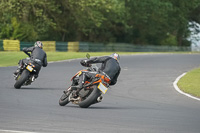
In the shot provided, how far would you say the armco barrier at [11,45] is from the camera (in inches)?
1866

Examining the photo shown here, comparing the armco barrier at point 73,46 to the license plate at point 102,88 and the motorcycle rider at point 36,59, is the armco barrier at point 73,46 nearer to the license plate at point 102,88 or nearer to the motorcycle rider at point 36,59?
the motorcycle rider at point 36,59

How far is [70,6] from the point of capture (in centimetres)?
5406

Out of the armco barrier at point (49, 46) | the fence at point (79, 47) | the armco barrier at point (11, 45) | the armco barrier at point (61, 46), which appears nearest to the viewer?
the armco barrier at point (11, 45)

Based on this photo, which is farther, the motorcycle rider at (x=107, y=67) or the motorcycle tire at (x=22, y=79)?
the motorcycle tire at (x=22, y=79)

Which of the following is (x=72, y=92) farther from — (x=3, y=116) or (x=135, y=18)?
(x=135, y=18)

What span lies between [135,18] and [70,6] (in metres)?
22.0

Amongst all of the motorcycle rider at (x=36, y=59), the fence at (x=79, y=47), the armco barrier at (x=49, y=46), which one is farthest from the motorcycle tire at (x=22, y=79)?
the armco barrier at (x=49, y=46)

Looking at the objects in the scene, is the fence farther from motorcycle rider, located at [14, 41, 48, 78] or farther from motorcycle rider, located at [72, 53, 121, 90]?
motorcycle rider, located at [72, 53, 121, 90]

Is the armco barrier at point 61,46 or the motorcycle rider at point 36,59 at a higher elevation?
the motorcycle rider at point 36,59

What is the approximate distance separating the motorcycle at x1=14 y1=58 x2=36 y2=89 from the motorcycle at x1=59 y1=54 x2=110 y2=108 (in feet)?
15.1

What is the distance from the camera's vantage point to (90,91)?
41.3 feet

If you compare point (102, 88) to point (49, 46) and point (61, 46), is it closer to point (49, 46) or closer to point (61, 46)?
point (49, 46)

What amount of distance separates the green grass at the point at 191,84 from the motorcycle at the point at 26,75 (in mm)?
5138

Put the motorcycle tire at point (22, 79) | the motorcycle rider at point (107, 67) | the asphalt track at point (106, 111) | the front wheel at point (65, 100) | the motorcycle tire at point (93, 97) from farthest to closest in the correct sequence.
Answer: the motorcycle tire at point (22, 79) < the front wheel at point (65, 100) < the motorcycle rider at point (107, 67) < the motorcycle tire at point (93, 97) < the asphalt track at point (106, 111)
